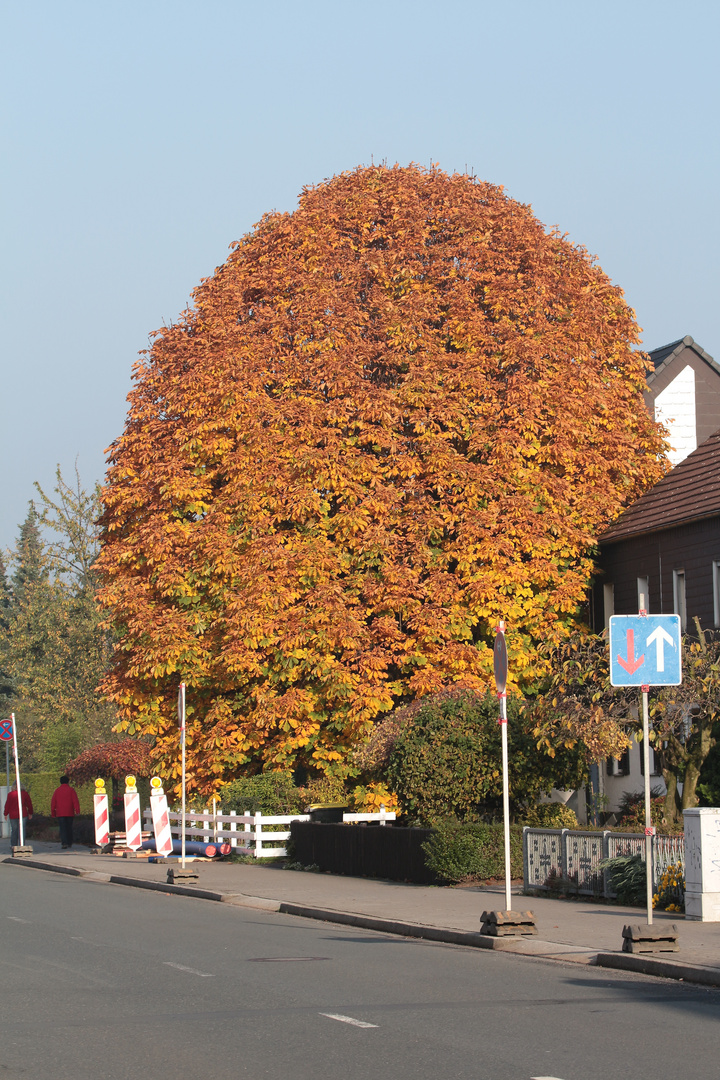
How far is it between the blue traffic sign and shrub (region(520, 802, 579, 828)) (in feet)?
30.0

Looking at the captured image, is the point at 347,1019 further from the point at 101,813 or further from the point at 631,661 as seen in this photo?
the point at 101,813

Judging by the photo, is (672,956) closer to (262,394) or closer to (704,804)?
(704,804)

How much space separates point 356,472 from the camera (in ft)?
93.6

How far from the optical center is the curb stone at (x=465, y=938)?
1134 centimetres

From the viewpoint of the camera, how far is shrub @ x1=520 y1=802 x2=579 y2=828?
2211 centimetres

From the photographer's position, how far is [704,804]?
2295 cm

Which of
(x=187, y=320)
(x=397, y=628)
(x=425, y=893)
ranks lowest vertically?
(x=425, y=893)

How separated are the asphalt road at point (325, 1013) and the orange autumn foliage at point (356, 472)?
42.9 feet

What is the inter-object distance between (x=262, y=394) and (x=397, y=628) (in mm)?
5788

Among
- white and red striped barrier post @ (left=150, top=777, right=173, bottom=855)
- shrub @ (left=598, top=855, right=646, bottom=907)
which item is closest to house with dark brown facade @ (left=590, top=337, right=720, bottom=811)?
white and red striped barrier post @ (left=150, top=777, right=173, bottom=855)

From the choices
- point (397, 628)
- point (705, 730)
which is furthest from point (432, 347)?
point (705, 730)

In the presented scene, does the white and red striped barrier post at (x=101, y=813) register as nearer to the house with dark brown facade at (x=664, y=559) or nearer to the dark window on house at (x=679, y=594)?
the house with dark brown facade at (x=664, y=559)

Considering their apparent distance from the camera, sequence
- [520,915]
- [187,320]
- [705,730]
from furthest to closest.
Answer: [187,320], [705,730], [520,915]

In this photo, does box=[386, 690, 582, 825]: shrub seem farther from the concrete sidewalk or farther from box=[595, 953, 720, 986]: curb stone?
box=[595, 953, 720, 986]: curb stone
